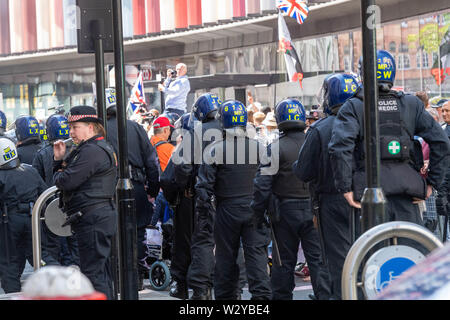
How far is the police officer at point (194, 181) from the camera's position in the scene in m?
9.79

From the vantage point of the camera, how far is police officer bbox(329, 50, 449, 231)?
7.45m

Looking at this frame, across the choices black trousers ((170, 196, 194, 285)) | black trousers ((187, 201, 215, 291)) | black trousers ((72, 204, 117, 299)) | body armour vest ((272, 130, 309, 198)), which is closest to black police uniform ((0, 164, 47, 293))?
black trousers ((170, 196, 194, 285))

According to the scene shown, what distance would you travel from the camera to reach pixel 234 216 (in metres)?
9.23

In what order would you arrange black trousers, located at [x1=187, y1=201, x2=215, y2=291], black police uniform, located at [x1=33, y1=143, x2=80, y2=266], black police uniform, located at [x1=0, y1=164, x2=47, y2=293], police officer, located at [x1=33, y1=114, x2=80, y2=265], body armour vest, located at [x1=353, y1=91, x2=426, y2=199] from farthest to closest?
police officer, located at [x1=33, y1=114, x2=80, y2=265], black police uniform, located at [x1=33, y1=143, x2=80, y2=266], black police uniform, located at [x1=0, y1=164, x2=47, y2=293], black trousers, located at [x1=187, y1=201, x2=215, y2=291], body armour vest, located at [x1=353, y1=91, x2=426, y2=199]

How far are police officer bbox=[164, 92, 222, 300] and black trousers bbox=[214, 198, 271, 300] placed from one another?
1.30 feet

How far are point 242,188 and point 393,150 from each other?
7.36ft

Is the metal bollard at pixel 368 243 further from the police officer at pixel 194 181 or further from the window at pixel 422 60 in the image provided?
the window at pixel 422 60

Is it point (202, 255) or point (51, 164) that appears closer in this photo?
point (202, 255)

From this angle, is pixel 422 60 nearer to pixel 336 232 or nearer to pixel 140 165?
pixel 140 165

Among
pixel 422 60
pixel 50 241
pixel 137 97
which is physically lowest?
pixel 50 241

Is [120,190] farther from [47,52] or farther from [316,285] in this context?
[47,52]

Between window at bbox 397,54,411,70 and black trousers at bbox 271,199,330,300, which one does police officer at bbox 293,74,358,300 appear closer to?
black trousers at bbox 271,199,330,300

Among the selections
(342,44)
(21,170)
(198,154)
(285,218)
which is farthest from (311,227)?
(342,44)

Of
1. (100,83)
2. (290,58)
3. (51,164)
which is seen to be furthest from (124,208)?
(290,58)
